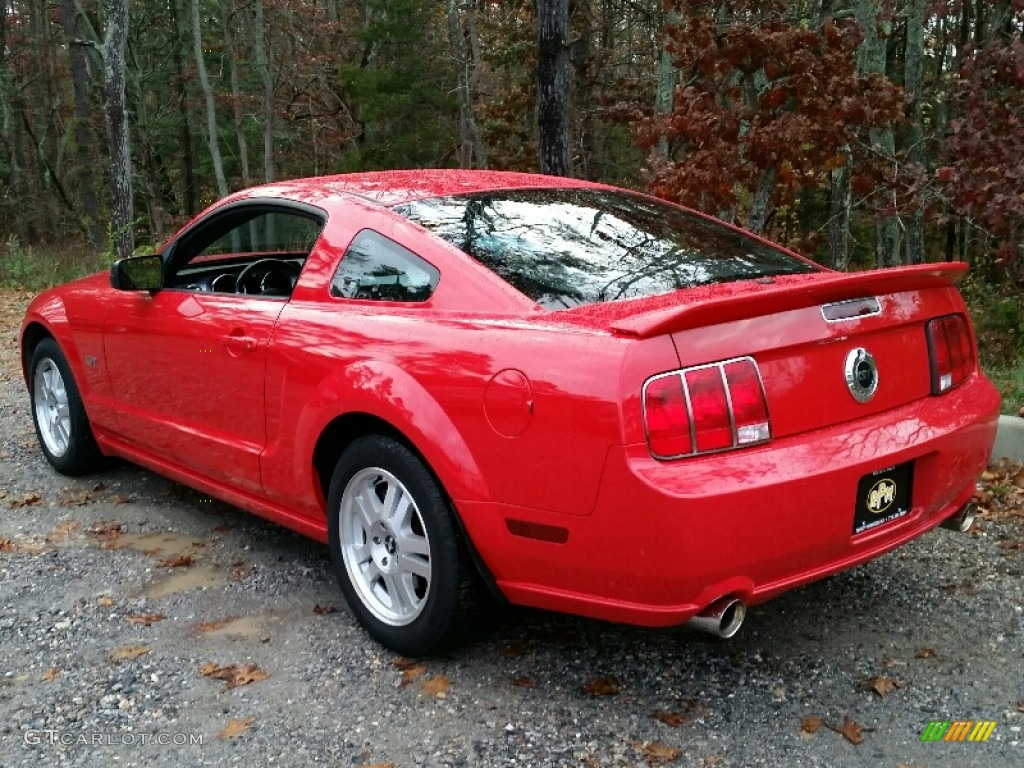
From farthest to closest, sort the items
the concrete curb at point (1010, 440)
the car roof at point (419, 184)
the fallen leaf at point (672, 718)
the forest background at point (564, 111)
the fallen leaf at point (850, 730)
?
the forest background at point (564, 111)
the concrete curb at point (1010, 440)
the car roof at point (419, 184)
the fallen leaf at point (672, 718)
the fallen leaf at point (850, 730)

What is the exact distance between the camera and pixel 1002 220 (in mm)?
6305

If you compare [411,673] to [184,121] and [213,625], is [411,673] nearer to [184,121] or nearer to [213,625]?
[213,625]

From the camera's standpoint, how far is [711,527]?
247cm

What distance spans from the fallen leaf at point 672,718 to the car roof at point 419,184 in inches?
75.3

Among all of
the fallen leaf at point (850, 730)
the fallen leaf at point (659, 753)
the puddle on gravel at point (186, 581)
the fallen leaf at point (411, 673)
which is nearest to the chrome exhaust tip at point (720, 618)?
the fallen leaf at point (659, 753)

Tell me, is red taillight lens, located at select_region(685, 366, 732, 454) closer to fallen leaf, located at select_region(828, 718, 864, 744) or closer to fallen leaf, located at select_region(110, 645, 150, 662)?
fallen leaf, located at select_region(828, 718, 864, 744)

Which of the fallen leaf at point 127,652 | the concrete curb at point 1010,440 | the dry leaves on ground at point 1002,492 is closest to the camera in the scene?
the fallen leaf at point 127,652

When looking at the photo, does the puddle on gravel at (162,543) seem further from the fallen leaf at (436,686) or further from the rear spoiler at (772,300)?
the rear spoiler at (772,300)

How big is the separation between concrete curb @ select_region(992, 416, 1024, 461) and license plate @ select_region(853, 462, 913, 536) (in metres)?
2.35

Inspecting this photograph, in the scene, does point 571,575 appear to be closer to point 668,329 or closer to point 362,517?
point 668,329

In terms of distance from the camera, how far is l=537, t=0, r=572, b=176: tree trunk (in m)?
8.19

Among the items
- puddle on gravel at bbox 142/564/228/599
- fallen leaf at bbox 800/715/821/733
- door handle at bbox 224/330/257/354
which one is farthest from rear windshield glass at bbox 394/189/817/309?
puddle on gravel at bbox 142/564/228/599

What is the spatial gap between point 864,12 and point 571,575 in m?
9.85

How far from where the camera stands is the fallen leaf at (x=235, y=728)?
2.86 metres
